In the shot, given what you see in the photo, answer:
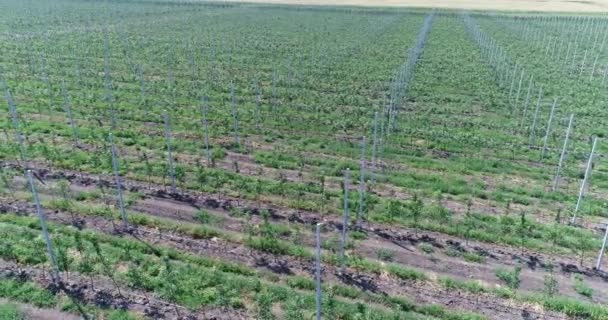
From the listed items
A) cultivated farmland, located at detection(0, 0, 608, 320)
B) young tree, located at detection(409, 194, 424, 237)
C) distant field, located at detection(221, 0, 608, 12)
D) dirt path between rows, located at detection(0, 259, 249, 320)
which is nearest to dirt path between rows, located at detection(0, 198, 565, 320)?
cultivated farmland, located at detection(0, 0, 608, 320)

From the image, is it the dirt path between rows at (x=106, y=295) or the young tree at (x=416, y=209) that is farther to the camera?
the young tree at (x=416, y=209)

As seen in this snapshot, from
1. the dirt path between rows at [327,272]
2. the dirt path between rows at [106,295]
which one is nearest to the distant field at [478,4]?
the dirt path between rows at [327,272]

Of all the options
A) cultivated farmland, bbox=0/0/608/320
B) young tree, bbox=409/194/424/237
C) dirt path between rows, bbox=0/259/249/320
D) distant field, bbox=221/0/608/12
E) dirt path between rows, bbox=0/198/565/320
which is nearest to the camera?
dirt path between rows, bbox=0/259/249/320

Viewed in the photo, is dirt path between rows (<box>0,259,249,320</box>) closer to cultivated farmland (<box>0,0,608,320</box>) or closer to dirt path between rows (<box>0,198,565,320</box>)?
cultivated farmland (<box>0,0,608,320</box>)

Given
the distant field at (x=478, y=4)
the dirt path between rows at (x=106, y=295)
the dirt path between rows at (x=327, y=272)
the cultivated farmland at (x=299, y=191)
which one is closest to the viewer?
the dirt path between rows at (x=106, y=295)

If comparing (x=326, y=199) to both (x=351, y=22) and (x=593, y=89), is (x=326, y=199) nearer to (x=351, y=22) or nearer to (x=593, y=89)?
(x=593, y=89)

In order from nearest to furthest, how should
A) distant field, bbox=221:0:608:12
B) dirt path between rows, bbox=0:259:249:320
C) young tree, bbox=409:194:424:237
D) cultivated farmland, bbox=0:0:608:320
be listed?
dirt path between rows, bbox=0:259:249:320 → cultivated farmland, bbox=0:0:608:320 → young tree, bbox=409:194:424:237 → distant field, bbox=221:0:608:12

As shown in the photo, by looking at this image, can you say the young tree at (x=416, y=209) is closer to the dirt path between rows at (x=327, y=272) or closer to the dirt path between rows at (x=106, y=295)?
the dirt path between rows at (x=327, y=272)

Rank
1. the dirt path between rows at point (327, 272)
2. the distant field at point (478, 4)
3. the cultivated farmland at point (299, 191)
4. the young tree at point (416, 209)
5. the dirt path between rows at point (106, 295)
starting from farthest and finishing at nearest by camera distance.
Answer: the distant field at point (478, 4)
the young tree at point (416, 209)
the cultivated farmland at point (299, 191)
the dirt path between rows at point (327, 272)
the dirt path between rows at point (106, 295)

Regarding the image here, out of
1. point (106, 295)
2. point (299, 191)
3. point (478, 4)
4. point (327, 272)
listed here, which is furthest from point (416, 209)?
point (478, 4)
